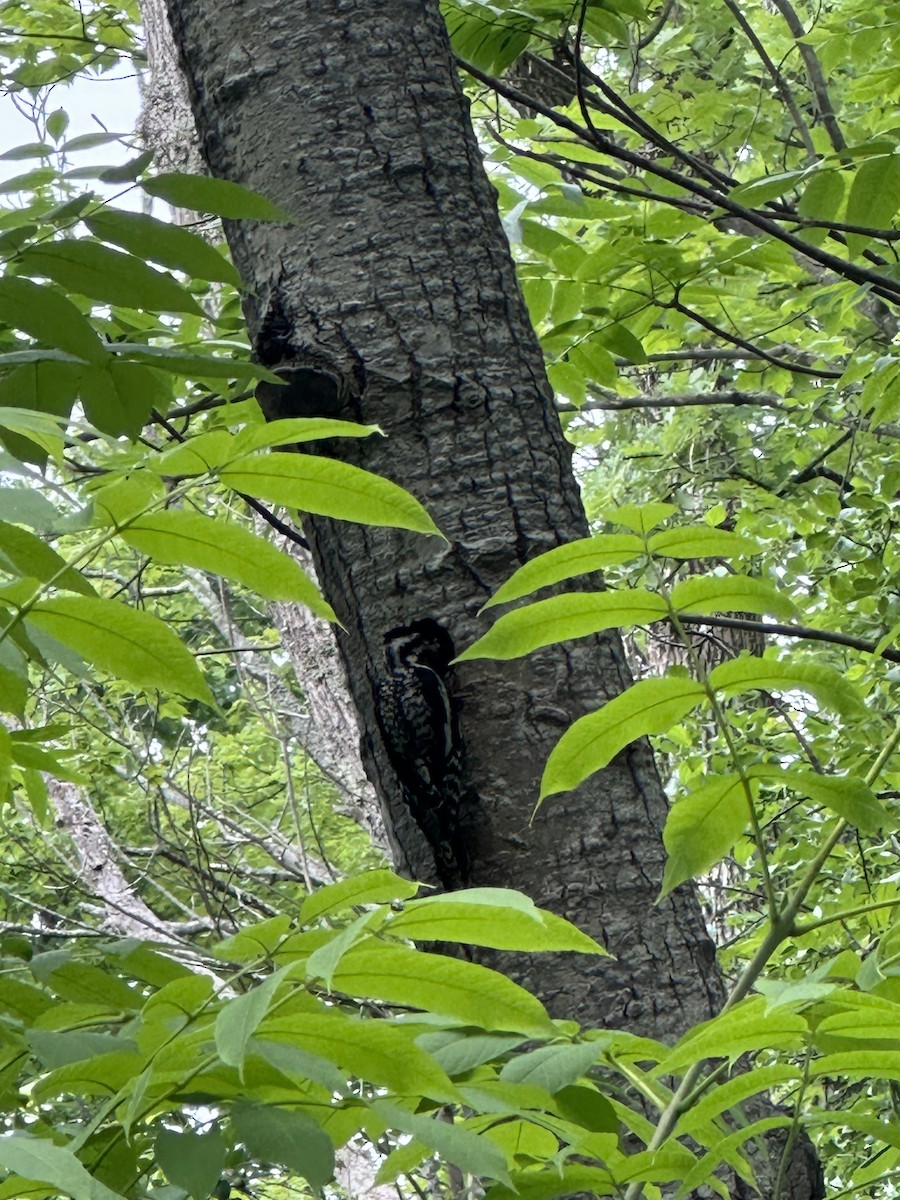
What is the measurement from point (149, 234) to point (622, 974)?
727mm

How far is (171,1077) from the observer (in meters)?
0.71

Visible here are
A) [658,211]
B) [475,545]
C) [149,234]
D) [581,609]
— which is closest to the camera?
[581,609]

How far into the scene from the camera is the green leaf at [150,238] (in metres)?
0.95

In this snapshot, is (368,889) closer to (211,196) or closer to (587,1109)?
(587,1109)

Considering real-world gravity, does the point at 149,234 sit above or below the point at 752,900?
above

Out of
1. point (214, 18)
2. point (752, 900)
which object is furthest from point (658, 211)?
point (752, 900)

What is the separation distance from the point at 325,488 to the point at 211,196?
31cm

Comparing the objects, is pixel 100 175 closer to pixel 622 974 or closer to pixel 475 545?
pixel 475 545

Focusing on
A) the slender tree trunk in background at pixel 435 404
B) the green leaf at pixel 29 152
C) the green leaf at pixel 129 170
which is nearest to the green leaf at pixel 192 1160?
the slender tree trunk in background at pixel 435 404

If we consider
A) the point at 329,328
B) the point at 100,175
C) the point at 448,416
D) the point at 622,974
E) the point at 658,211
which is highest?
the point at 658,211

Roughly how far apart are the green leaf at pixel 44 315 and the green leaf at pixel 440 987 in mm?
523

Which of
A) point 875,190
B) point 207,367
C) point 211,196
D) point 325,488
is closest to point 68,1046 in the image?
point 325,488

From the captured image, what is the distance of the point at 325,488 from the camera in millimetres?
789

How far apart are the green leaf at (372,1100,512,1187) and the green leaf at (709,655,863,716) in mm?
333
